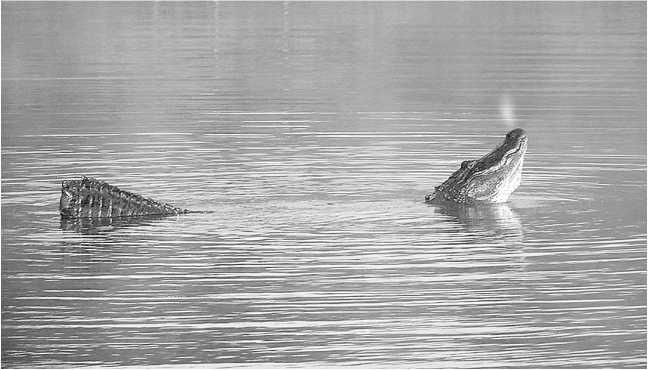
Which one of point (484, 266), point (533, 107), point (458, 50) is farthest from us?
point (458, 50)

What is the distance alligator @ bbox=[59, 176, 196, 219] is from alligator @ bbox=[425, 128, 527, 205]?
10.2ft

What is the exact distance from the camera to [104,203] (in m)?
19.3

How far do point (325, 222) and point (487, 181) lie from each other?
7.86ft

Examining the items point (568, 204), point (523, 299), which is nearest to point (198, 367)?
point (523, 299)

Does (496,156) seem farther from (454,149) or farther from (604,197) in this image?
(454,149)

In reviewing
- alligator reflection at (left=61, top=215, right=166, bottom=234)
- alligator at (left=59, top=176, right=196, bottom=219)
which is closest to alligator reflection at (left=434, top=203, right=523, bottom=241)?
alligator at (left=59, top=176, right=196, bottom=219)

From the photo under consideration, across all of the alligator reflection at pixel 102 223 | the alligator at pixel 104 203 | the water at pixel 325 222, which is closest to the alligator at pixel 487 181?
the water at pixel 325 222

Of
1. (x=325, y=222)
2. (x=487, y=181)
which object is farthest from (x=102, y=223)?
(x=487, y=181)

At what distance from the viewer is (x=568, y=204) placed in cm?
2009

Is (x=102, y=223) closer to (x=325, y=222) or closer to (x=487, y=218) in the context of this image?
(x=325, y=222)

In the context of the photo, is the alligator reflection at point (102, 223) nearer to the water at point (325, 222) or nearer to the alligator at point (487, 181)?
the water at point (325, 222)

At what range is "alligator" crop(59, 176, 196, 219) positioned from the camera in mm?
19250

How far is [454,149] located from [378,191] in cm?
469

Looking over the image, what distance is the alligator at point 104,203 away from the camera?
63.2 ft
